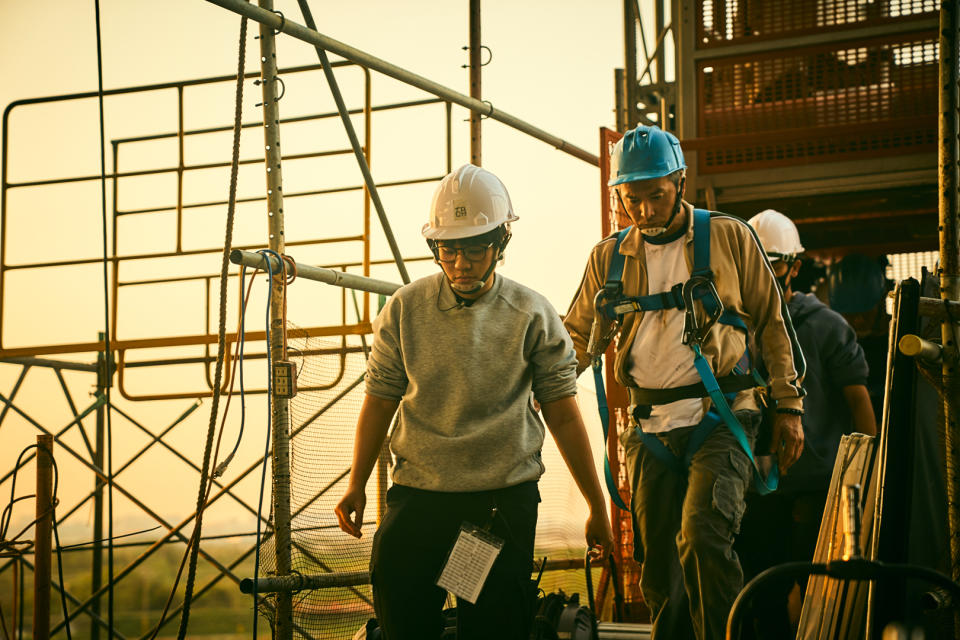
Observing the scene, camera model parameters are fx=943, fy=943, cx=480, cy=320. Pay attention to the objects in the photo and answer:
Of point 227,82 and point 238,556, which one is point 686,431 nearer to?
point 238,556

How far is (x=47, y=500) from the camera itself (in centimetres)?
524

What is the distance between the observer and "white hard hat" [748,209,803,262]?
19.9ft

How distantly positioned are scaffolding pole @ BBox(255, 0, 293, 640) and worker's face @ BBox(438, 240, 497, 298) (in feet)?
3.44

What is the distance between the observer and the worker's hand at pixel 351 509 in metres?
3.82

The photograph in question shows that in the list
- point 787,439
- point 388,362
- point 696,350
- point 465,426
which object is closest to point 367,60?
point 388,362

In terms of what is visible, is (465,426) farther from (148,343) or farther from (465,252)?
(148,343)

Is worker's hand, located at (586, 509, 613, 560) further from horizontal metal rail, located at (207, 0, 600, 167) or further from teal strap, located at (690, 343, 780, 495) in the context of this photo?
horizontal metal rail, located at (207, 0, 600, 167)

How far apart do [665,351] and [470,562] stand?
3.94 feet

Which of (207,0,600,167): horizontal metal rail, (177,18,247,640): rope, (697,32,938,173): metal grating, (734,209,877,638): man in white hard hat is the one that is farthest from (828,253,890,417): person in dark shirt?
(177,18,247,640): rope

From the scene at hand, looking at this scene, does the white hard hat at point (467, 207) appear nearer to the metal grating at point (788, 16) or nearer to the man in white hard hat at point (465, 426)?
the man in white hard hat at point (465, 426)

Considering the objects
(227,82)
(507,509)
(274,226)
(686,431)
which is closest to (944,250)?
(686,431)

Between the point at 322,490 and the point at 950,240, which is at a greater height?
the point at 950,240

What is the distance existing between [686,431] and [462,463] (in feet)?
3.17

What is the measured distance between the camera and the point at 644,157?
13.1ft
